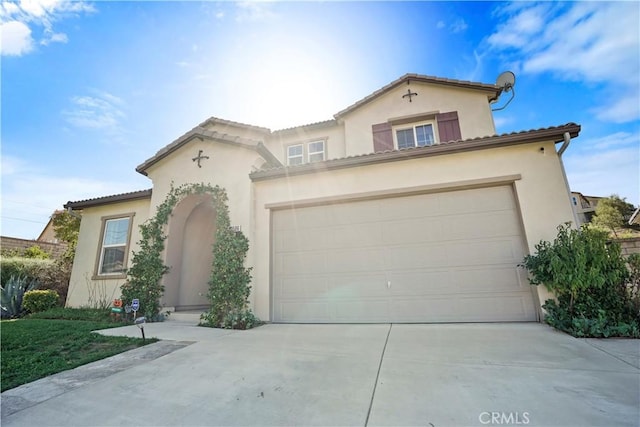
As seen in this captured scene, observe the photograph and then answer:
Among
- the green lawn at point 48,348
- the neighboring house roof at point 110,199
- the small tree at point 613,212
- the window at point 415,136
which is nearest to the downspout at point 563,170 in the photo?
the window at point 415,136

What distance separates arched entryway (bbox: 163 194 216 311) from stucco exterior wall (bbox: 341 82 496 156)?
18.3 ft

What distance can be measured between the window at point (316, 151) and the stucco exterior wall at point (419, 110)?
116 cm

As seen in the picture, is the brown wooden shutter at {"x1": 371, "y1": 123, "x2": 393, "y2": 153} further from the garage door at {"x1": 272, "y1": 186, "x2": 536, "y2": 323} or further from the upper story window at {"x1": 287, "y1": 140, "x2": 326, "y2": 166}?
the garage door at {"x1": 272, "y1": 186, "x2": 536, "y2": 323}

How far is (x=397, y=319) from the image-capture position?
557 cm

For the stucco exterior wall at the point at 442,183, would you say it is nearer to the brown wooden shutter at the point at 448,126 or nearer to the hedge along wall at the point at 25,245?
the brown wooden shutter at the point at 448,126

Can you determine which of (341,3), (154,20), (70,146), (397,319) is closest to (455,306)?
(397,319)

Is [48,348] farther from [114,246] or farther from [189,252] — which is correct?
[114,246]

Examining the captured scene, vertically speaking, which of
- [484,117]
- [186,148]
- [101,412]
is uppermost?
[484,117]

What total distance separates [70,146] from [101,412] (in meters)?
9.95

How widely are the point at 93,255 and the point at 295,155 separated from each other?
7.89 metres

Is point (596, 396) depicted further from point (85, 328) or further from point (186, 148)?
point (186, 148)

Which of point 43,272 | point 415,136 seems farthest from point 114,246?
point 415,136

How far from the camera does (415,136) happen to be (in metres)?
9.85

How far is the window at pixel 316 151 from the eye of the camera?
10805 millimetres
